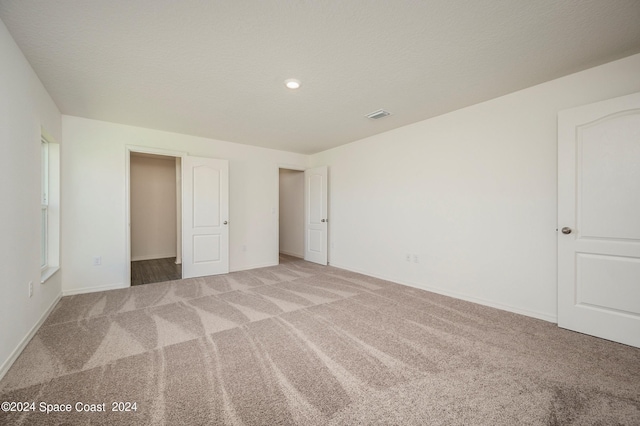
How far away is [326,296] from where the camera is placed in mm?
3451

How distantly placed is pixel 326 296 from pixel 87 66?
351 cm

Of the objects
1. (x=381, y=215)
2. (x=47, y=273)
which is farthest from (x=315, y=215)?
(x=47, y=273)

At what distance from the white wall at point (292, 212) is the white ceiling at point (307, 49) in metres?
3.43

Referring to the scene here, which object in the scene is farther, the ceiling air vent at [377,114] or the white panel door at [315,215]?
the white panel door at [315,215]

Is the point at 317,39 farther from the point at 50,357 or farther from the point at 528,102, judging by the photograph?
the point at 50,357

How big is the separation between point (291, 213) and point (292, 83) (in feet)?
14.9

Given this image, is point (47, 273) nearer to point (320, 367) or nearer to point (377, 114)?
point (320, 367)

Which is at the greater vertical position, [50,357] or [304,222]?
[304,222]

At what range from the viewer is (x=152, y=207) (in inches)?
A: 245

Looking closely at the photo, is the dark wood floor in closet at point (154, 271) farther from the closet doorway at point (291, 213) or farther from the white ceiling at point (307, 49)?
the white ceiling at point (307, 49)

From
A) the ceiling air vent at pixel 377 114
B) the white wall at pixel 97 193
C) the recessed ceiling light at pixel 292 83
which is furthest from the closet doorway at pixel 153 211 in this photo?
the ceiling air vent at pixel 377 114

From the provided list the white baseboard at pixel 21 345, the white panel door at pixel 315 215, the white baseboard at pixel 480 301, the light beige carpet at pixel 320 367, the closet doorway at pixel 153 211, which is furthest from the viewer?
the closet doorway at pixel 153 211

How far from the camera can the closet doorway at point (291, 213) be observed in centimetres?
653

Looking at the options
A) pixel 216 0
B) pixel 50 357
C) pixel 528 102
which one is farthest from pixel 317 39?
pixel 50 357
